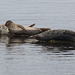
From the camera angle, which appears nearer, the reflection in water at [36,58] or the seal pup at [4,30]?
the reflection in water at [36,58]

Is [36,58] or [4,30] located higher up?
[36,58]

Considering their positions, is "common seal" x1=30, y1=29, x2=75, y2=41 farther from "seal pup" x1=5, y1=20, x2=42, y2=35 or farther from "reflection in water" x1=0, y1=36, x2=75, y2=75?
"seal pup" x1=5, y1=20, x2=42, y2=35

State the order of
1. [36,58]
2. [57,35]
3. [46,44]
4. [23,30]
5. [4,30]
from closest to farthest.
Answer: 1. [36,58]
2. [46,44]
3. [57,35]
4. [23,30]
5. [4,30]

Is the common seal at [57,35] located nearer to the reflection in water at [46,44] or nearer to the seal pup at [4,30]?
the reflection in water at [46,44]

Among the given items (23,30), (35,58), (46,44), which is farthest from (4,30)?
(35,58)

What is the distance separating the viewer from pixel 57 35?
19.6 metres

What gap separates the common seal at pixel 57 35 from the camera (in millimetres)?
19469

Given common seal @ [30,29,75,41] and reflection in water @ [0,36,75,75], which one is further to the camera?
common seal @ [30,29,75,41]

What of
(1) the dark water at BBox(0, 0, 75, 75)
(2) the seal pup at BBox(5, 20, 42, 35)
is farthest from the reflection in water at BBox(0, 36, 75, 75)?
(2) the seal pup at BBox(5, 20, 42, 35)

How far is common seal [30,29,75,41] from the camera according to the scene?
19.5 metres

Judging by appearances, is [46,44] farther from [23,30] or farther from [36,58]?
[36,58]

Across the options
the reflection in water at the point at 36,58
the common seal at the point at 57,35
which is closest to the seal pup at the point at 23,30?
the reflection in water at the point at 36,58

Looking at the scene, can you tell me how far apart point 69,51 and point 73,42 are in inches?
70.8

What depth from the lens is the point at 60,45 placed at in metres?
19.0
